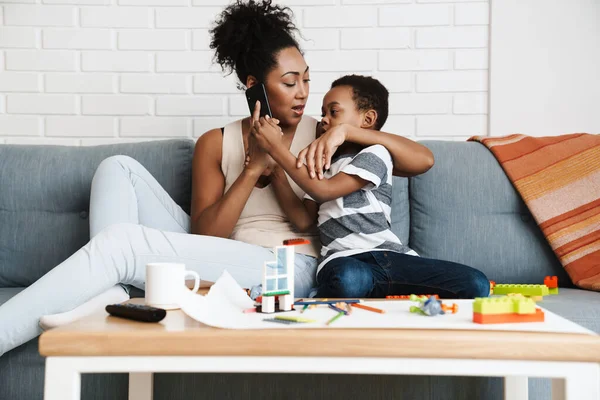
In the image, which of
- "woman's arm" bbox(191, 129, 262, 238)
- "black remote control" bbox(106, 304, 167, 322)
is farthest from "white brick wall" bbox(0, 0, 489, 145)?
"black remote control" bbox(106, 304, 167, 322)

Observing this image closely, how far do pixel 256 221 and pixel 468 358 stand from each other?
3.87ft

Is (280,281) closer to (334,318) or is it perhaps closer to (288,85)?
(334,318)

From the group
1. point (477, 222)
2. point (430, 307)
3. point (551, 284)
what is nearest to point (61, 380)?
point (430, 307)

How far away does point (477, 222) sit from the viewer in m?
2.05

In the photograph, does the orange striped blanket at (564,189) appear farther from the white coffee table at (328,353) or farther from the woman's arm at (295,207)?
the white coffee table at (328,353)

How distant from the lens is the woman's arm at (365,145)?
172 centimetres

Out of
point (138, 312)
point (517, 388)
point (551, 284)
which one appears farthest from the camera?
point (551, 284)

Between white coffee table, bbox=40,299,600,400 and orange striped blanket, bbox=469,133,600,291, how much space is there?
3.73 feet

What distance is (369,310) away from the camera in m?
1.07

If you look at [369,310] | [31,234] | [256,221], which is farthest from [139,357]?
[31,234]

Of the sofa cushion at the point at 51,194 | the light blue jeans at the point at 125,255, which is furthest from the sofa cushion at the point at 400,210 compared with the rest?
the sofa cushion at the point at 51,194

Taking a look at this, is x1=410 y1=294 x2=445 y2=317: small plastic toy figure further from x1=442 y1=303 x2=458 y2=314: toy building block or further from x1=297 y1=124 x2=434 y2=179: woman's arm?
x1=297 y1=124 x2=434 y2=179: woman's arm

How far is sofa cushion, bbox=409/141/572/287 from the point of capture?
203cm

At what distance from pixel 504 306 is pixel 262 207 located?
1.12 m
